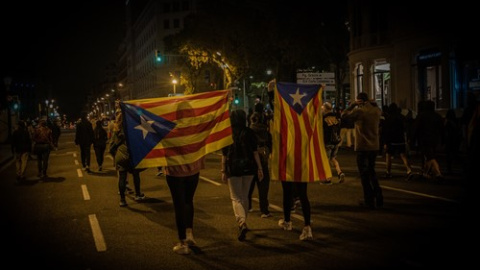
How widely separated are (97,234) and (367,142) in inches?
191

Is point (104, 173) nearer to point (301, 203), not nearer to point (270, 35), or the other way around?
point (301, 203)

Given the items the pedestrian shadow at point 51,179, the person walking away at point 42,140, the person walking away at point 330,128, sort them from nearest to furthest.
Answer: the person walking away at point 330,128 → the pedestrian shadow at point 51,179 → the person walking away at point 42,140

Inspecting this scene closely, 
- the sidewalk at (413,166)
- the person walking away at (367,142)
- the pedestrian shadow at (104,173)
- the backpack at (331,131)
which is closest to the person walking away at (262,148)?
the person walking away at (367,142)

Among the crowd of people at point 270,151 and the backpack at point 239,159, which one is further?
the backpack at point 239,159

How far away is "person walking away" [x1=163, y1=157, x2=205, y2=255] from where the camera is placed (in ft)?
22.0

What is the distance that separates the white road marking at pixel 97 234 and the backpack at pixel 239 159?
6.69 feet

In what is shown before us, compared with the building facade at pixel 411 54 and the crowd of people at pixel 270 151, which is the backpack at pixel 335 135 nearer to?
the crowd of people at pixel 270 151

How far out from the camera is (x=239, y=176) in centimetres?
736

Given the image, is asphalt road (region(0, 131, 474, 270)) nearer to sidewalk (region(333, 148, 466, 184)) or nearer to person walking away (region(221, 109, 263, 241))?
person walking away (region(221, 109, 263, 241))

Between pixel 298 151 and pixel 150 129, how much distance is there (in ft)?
6.99

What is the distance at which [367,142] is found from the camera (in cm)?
913

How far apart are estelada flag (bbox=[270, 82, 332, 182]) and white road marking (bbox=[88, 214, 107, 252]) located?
8.50 feet

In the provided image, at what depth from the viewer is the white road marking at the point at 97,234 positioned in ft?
23.4

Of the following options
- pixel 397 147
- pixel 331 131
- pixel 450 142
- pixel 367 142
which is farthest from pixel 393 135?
pixel 367 142
